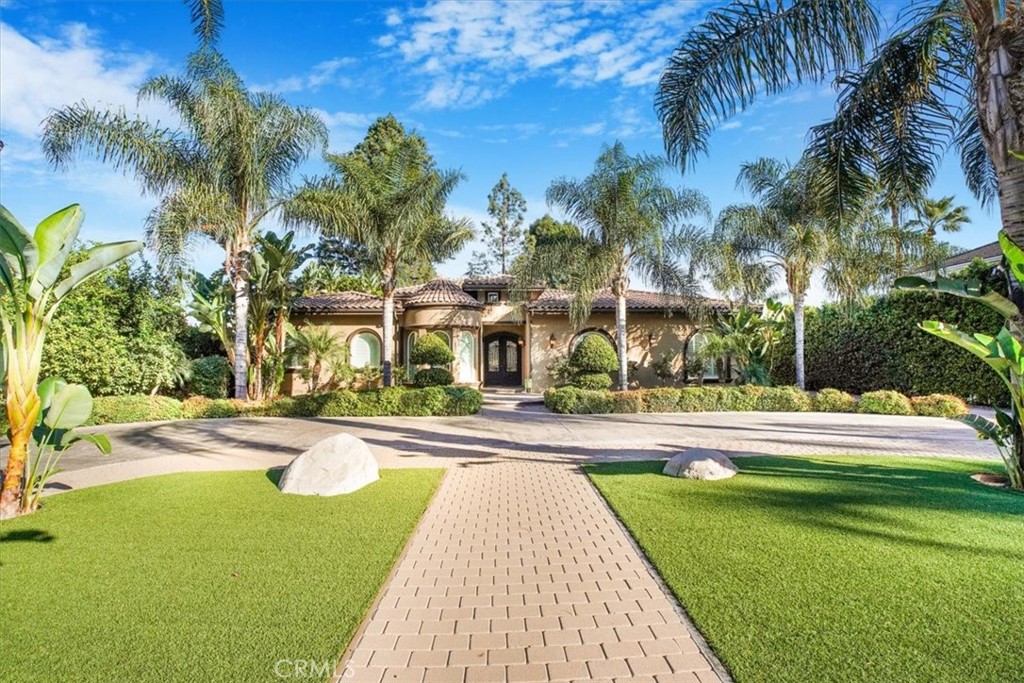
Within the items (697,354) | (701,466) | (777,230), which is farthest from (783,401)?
(701,466)

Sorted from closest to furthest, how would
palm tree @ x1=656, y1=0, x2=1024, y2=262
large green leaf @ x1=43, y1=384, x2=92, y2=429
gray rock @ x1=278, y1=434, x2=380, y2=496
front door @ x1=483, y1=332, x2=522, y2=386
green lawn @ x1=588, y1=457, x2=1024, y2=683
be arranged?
green lawn @ x1=588, y1=457, x2=1024, y2=683 → large green leaf @ x1=43, y1=384, x2=92, y2=429 → palm tree @ x1=656, y1=0, x2=1024, y2=262 → gray rock @ x1=278, y1=434, x2=380, y2=496 → front door @ x1=483, y1=332, x2=522, y2=386

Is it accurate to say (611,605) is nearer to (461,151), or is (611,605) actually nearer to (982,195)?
(982,195)

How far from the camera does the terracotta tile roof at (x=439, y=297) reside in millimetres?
22516

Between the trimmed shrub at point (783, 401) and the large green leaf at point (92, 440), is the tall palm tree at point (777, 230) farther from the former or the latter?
the large green leaf at point (92, 440)

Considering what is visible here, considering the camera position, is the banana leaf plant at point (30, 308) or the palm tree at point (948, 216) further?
the palm tree at point (948, 216)

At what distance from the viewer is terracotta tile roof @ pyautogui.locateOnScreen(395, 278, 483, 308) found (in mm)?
22516

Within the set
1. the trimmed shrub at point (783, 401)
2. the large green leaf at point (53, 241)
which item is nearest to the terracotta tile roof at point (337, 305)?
the trimmed shrub at point (783, 401)

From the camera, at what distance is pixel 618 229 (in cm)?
1781

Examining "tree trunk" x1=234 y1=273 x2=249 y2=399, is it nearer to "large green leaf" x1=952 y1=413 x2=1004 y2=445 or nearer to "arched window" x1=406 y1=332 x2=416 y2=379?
"arched window" x1=406 y1=332 x2=416 y2=379

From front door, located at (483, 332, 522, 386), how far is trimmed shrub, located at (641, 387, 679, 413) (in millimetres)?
11045

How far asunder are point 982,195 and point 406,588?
11.6m

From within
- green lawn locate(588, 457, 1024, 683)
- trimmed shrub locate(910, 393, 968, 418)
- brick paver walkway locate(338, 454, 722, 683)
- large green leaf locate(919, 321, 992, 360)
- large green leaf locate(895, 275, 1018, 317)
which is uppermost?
large green leaf locate(895, 275, 1018, 317)

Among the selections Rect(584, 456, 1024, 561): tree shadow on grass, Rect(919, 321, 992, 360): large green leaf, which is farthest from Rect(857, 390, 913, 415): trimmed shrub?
Rect(919, 321, 992, 360): large green leaf

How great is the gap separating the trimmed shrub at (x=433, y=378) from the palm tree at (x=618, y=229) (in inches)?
178
